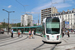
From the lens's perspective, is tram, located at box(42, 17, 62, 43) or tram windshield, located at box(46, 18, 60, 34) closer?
tram, located at box(42, 17, 62, 43)

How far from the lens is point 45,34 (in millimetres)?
13328

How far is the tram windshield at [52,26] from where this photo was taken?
13.2m

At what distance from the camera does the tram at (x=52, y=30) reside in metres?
12.9

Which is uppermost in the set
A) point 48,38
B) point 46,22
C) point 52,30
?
point 46,22

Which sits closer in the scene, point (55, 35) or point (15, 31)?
point (55, 35)

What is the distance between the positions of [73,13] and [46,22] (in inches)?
2832

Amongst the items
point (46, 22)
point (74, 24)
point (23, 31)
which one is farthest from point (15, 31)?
point (74, 24)

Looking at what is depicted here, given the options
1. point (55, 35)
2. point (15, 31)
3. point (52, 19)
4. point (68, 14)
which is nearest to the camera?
point (55, 35)

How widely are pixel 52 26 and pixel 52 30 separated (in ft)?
1.63

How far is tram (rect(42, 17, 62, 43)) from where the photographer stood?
42.2 ft

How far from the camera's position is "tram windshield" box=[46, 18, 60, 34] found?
13.2 metres

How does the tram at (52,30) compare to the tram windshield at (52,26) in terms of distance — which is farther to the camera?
the tram windshield at (52,26)

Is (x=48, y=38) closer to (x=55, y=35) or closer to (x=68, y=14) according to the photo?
(x=55, y=35)

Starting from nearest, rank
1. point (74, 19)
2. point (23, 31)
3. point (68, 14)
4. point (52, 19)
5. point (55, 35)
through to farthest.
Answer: point (55, 35) → point (52, 19) → point (23, 31) → point (74, 19) → point (68, 14)
